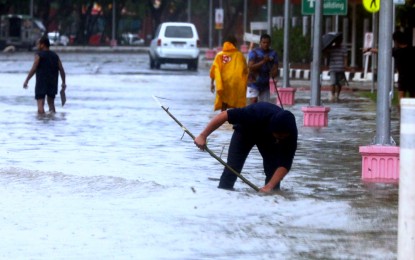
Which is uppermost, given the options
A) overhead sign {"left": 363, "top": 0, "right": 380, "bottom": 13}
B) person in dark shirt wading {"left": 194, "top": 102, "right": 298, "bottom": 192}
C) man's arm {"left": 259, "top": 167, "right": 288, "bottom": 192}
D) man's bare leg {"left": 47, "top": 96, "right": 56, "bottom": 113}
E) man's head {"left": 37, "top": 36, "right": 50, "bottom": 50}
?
overhead sign {"left": 363, "top": 0, "right": 380, "bottom": 13}

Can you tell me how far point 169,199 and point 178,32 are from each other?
38.0m

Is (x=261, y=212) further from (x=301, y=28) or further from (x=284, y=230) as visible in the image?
(x=301, y=28)

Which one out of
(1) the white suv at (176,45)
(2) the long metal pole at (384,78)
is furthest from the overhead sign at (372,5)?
(1) the white suv at (176,45)

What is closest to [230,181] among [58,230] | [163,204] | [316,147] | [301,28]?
[163,204]

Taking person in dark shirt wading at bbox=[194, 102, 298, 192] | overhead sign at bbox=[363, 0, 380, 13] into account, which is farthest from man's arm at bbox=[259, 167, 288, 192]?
overhead sign at bbox=[363, 0, 380, 13]

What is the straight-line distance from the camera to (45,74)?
24.9 metres

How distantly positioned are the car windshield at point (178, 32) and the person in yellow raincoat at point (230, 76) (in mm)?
27920

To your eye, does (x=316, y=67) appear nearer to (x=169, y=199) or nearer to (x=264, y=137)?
(x=264, y=137)

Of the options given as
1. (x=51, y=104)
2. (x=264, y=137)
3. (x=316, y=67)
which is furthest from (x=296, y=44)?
(x=264, y=137)

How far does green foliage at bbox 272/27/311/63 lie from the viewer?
45.1 m

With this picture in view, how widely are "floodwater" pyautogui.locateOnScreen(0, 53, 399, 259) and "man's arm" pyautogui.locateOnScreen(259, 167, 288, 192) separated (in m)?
0.12

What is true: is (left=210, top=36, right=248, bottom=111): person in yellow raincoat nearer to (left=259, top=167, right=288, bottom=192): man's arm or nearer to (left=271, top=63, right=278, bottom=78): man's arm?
(left=271, top=63, right=278, bottom=78): man's arm

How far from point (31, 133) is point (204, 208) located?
871 centimetres

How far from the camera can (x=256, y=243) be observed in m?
9.90
